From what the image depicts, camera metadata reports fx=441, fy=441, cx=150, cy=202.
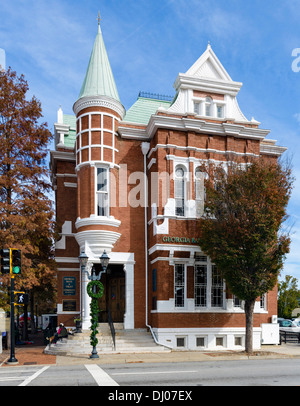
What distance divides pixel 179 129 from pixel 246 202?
262 inches

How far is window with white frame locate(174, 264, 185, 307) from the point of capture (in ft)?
74.2

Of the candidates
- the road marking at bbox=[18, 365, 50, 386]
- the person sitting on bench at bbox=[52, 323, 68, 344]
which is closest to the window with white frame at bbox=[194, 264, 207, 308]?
the person sitting on bench at bbox=[52, 323, 68, 344]

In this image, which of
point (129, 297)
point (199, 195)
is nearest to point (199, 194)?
point (199, 195)

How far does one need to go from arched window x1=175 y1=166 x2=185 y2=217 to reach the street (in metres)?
9.32

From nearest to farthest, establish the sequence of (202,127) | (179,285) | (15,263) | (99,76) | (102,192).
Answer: (15,263) < (179,285) < (102,192) < (202,127) < (99,76)

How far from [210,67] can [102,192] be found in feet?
32.4

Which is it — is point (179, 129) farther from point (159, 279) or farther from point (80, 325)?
point (80, 325)

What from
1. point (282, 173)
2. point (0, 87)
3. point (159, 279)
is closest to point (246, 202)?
point (282, 173)

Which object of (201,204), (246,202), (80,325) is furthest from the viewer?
(201,204)

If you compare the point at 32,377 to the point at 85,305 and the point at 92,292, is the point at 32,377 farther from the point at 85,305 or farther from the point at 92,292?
the point at 85,305

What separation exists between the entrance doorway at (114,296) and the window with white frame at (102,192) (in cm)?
361

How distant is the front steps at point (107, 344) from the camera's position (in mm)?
19844

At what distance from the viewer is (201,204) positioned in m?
23.5

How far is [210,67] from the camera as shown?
25.9 m
